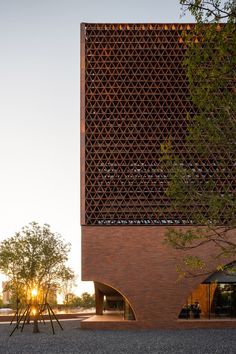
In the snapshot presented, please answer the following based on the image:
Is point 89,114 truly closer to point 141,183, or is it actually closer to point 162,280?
point 141,183

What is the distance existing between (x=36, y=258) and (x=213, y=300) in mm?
14157

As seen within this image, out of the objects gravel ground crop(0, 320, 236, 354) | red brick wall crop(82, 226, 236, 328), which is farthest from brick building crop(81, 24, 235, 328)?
gravel ground crop(0, 320, 236, 354)

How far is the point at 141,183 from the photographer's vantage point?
104ft

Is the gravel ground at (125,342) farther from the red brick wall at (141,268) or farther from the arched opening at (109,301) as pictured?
the arched opening at (109,301)

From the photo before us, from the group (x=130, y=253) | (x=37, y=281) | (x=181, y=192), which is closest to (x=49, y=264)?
(x=37, y=281)

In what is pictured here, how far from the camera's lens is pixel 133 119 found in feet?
107

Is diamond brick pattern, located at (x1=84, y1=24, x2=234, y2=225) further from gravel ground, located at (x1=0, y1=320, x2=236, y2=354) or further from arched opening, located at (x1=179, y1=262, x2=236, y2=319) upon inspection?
gravel ground, located at (x1=0, y1=320, x2=236, y2=354)

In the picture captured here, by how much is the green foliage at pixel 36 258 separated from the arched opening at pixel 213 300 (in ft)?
39.5

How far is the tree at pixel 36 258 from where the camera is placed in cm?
4094

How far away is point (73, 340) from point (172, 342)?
4.30 metres

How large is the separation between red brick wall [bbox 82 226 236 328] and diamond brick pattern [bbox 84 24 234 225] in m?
0.76

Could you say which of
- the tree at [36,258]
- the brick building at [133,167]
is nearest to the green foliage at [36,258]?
the tree at [36,258]

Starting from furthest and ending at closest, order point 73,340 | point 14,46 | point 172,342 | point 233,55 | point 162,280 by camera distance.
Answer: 1. point 162,280
2. point 14,46
3. point 73,340
4. point 172,342
5. point 233,55

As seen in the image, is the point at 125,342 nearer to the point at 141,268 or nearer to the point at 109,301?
the point at 141,268
